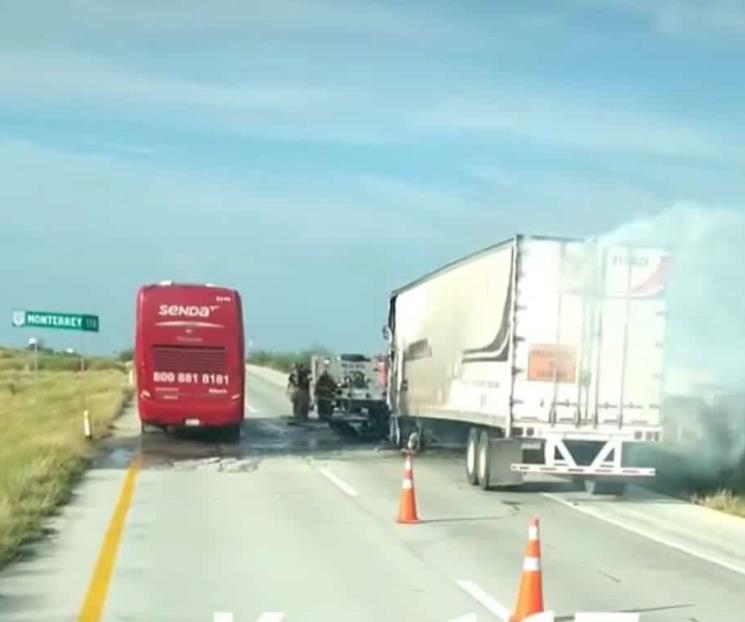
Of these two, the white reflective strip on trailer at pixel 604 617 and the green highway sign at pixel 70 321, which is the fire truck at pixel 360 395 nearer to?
the green highway sign at pixel 70 321

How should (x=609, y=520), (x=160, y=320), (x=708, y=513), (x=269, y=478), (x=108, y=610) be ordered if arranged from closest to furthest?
(x=108, y=610)
(x=609, y=520)
(x=708, y=513)
(x=269, y=478)
(x=160, y=320)

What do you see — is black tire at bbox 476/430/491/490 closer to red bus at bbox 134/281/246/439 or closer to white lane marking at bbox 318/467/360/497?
white lane marking at bbox 318/467/360/497

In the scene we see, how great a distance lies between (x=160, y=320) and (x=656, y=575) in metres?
20.6

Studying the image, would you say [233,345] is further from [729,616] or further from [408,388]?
[729,616]

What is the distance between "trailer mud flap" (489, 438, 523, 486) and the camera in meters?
21.9

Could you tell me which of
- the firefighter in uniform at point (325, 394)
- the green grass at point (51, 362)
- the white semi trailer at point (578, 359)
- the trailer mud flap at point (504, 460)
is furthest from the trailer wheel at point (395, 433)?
the green grass at point (51, 362)

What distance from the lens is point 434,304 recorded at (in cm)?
2998

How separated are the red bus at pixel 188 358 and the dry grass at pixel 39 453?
6.79 feet

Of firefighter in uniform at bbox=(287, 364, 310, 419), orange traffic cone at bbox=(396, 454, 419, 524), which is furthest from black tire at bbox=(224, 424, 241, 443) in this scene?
orange traffic cone at bbox=(396, 454, 419, 524)

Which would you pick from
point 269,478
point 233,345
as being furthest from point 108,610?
point 233,345

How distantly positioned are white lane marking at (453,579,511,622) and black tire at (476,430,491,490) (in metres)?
9.46

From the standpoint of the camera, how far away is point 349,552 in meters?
14.8

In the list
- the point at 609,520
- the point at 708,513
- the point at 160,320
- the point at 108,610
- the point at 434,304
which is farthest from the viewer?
the point at 160,320

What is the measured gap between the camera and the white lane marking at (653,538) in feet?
48.3
